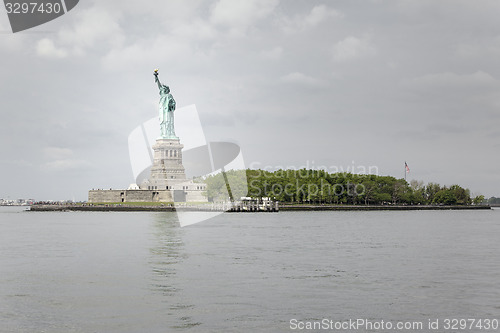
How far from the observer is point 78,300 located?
2711 centimetres

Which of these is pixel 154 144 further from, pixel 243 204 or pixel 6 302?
pixel 6 302

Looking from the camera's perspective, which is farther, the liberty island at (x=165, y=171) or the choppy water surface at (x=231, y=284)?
the liberty island at (x=165, y=171)

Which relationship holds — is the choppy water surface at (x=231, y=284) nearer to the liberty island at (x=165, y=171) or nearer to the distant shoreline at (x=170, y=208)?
the distant shoreline at (x=170, y=208)

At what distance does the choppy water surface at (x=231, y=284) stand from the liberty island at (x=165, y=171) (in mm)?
92808

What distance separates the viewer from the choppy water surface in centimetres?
2409

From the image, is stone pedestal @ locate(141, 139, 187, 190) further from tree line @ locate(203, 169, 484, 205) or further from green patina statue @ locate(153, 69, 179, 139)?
tree line @ locate(203, 169, 484, 205)

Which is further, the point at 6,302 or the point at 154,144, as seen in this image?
the point at 154,144

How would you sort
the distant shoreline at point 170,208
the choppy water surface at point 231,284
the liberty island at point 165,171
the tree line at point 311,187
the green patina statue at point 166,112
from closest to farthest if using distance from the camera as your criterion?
the choppy water surface at point 231,284, the distant shoreline at point 170,208, the liberty island at point 165,171, the green patina statue at point 166,112, the tree line at point 311,187

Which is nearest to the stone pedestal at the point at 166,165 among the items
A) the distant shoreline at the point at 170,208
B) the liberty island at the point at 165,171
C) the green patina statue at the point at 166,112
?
the liberty island at the point at 165,171

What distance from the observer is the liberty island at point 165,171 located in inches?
5782

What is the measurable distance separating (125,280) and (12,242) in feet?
88.7

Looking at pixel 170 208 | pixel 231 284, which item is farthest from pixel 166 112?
pixel 231 284

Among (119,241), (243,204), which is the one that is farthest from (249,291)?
(243,204)

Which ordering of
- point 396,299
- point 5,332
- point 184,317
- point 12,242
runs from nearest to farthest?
point 5,332 < point 184,317 < point 396,299 < point 12,242
